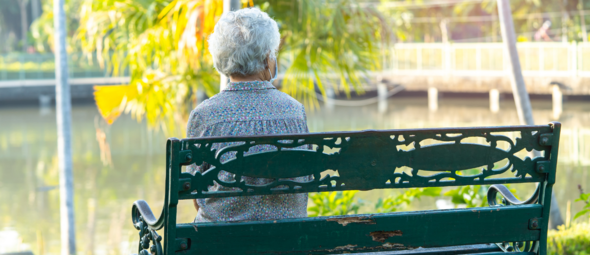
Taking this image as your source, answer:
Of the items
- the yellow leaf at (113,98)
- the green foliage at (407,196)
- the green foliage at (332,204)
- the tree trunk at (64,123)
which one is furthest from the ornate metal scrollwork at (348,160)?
the tree trunk at (64,123)

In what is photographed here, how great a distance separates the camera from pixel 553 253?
130 inches

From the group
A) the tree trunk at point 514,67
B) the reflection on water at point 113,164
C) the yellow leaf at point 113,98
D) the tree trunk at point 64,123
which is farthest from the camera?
the reflection on water at point 113,164

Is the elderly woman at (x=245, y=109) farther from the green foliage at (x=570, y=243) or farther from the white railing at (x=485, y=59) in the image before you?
the white railing at (x=485, y=59)

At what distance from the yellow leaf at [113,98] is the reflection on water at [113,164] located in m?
0.20

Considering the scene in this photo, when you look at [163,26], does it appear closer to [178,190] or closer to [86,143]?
[178,190]

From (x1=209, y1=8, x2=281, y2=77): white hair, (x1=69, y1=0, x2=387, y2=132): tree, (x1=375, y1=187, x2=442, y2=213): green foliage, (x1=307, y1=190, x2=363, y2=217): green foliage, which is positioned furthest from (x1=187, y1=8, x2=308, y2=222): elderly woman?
(x1=69, y1=0, x2=387, y2=132): tree

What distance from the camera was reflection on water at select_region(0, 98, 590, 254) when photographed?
6.56 meters

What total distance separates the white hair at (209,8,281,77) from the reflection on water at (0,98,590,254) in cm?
285

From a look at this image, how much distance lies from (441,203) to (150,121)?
2976 millimetres

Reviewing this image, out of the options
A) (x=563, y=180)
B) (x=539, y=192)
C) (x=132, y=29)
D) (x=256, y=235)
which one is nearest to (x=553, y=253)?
(x=539, y=192)

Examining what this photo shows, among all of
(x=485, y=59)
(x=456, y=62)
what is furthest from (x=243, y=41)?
(x=456, y=62)

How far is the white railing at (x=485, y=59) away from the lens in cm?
1462

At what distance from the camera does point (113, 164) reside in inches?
402

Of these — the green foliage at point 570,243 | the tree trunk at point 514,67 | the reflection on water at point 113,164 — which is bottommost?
the reflection on water at point 113,164
